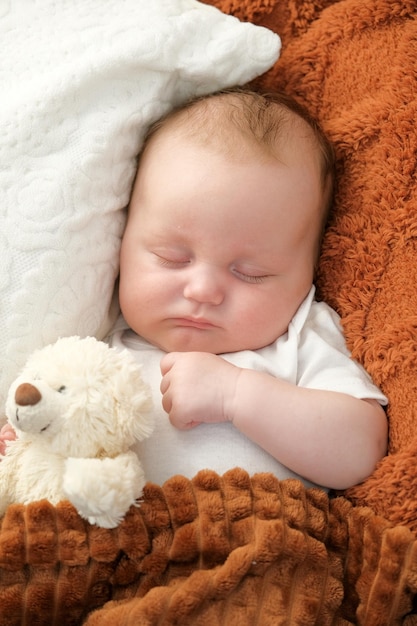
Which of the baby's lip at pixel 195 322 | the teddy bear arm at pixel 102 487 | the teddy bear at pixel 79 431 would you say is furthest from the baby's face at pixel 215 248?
the teddy bear arm at pixel 102 487

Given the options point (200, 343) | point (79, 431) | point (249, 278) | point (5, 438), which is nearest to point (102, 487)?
point (79, 431)

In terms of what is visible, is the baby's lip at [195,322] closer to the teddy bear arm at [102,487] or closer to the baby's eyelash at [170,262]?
the baby's eyelash at [170,262]

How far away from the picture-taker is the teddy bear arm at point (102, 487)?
3.47ft

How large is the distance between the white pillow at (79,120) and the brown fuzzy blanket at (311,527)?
31 centimetres

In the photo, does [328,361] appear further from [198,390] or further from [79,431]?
[79,431]

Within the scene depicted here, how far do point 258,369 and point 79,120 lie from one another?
55 cm

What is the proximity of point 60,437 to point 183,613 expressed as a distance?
291 millimetres

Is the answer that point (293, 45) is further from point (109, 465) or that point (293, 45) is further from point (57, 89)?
point (109, 465)

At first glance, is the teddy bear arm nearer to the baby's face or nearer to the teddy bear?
the teddy bear

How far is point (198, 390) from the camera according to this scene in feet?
4.25

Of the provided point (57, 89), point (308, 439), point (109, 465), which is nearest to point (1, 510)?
point (109, 465)

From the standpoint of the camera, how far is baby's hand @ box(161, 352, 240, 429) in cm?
129

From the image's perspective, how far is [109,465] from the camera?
1079mm

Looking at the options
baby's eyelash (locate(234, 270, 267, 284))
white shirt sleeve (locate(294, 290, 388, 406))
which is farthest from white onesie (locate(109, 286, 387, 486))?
baby's eyelash (locate(234, 270, 267, 284))
